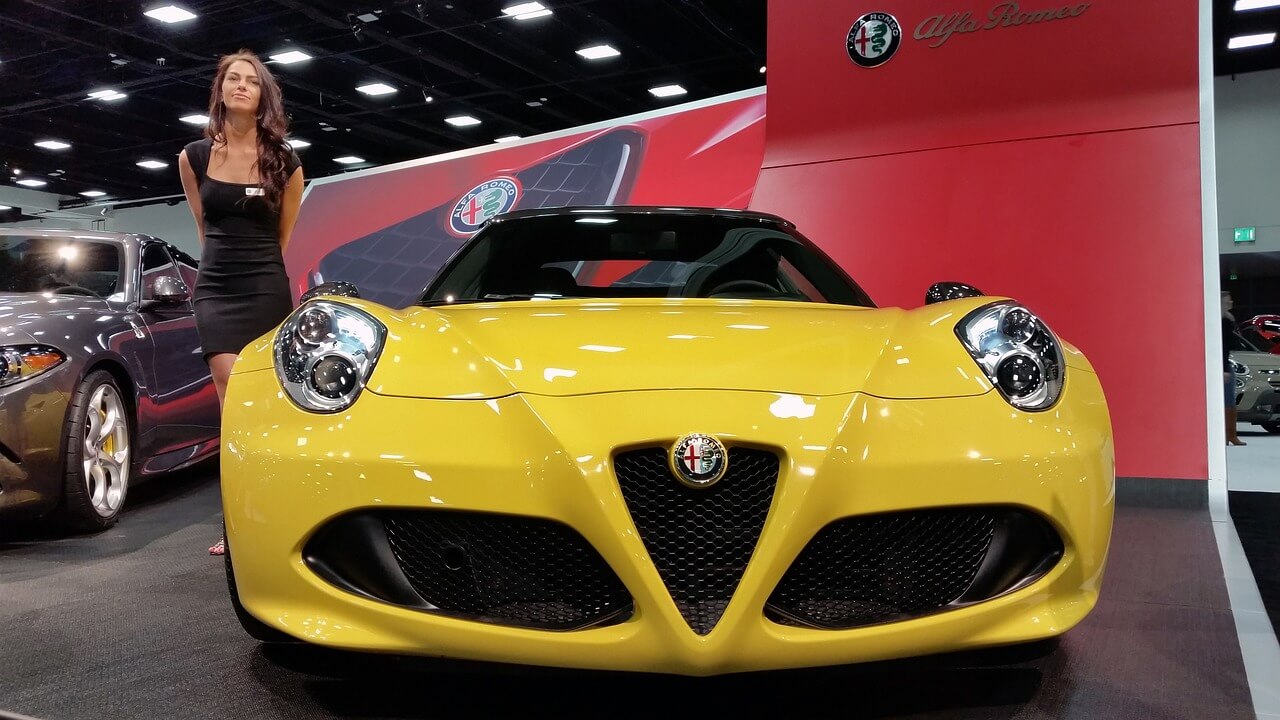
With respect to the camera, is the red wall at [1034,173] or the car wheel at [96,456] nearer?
the car wheel at [96,456]

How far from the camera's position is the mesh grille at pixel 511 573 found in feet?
5.03

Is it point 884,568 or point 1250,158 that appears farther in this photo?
point 1250,158

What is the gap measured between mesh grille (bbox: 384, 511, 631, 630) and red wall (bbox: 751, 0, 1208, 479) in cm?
345

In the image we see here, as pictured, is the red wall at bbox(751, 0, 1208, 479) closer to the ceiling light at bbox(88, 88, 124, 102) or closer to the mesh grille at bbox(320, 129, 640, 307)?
the mesh grille at bbox(320, 129, 640, 307)

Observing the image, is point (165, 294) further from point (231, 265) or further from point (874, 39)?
point (874, 39)

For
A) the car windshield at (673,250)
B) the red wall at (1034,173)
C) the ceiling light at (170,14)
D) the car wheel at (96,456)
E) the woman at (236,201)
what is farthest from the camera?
the ceiling light at (170,14)

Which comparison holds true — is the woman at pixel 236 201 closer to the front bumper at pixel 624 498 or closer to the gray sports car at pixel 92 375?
the gray sports car at pixel 92 375

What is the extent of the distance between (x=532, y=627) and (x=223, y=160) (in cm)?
A: 206

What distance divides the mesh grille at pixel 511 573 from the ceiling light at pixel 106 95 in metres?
13.7

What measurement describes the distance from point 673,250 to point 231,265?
1.38m

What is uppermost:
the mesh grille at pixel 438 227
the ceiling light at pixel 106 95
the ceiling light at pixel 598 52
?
the ceiling light at pixel 106 95

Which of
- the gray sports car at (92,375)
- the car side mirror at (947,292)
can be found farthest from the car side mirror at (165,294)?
the car side mirror at (947,292)

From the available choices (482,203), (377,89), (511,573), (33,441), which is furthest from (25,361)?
(377,89)

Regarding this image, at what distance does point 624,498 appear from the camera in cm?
150
